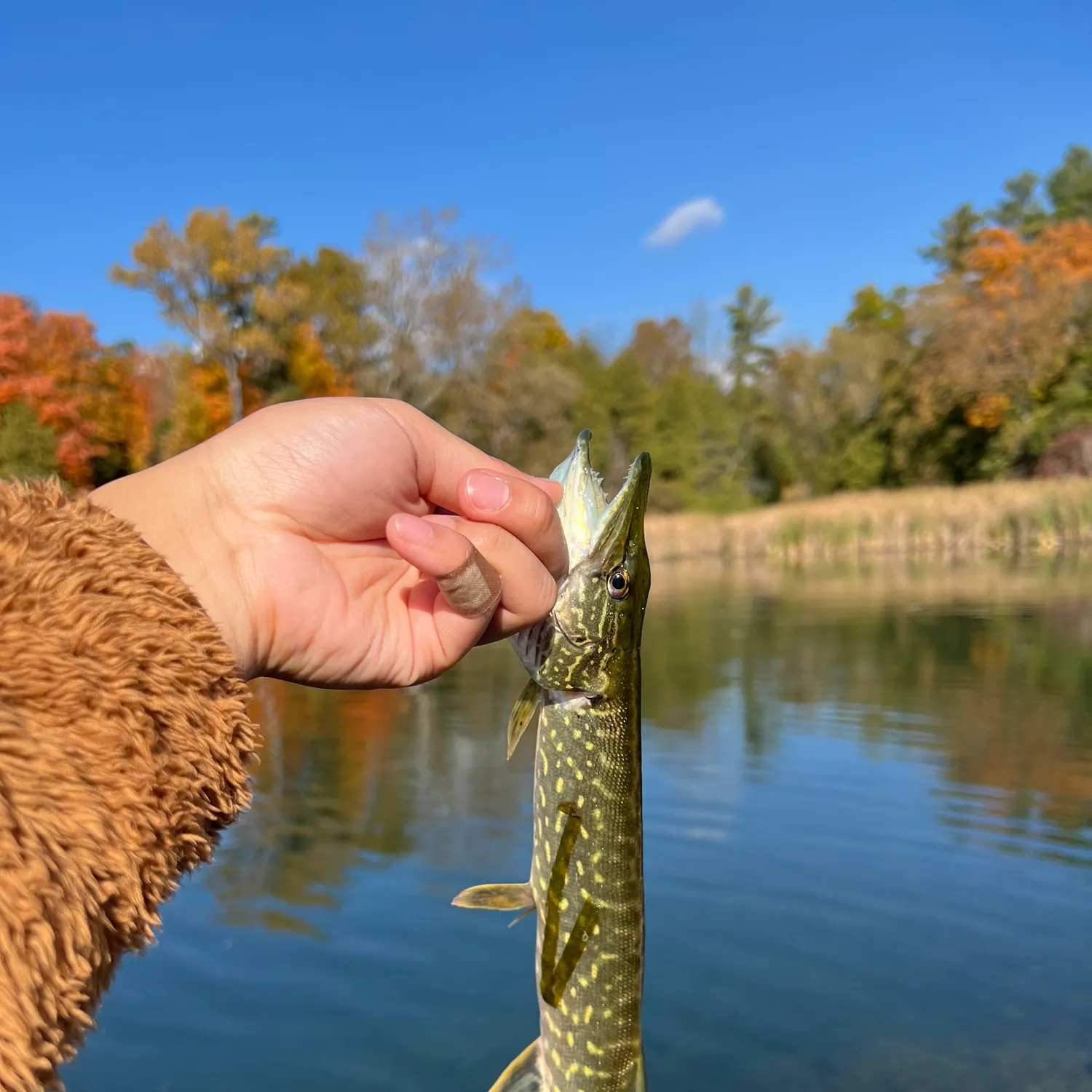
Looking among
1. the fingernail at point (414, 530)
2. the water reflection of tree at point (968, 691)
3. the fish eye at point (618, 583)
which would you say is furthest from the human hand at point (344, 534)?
the water reflection of tree at point (968, 691)

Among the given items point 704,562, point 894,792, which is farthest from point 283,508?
point 704,562

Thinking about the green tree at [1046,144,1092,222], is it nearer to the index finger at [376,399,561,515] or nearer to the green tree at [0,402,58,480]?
the green tree at [0,402,58,480]

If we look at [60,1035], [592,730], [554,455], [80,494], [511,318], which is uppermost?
[511,318]

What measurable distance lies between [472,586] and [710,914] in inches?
139

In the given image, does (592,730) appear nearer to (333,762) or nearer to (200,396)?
(333,762)

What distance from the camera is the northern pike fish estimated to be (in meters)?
2.10

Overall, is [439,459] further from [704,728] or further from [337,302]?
[337,302]

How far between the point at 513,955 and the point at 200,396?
32485mm

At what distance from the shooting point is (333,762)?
793cm

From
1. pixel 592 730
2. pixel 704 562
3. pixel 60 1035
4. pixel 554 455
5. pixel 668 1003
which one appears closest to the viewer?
pixel 60 1035

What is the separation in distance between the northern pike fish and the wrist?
63 centimetres

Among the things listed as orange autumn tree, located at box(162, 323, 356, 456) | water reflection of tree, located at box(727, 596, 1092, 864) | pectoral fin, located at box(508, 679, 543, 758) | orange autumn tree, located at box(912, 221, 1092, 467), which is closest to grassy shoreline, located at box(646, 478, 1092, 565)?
orange autumn tree, located at box(912, 221, 1092, 467)

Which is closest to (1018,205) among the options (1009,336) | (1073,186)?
(1073,186)

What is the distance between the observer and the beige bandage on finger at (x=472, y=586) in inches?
71.5
